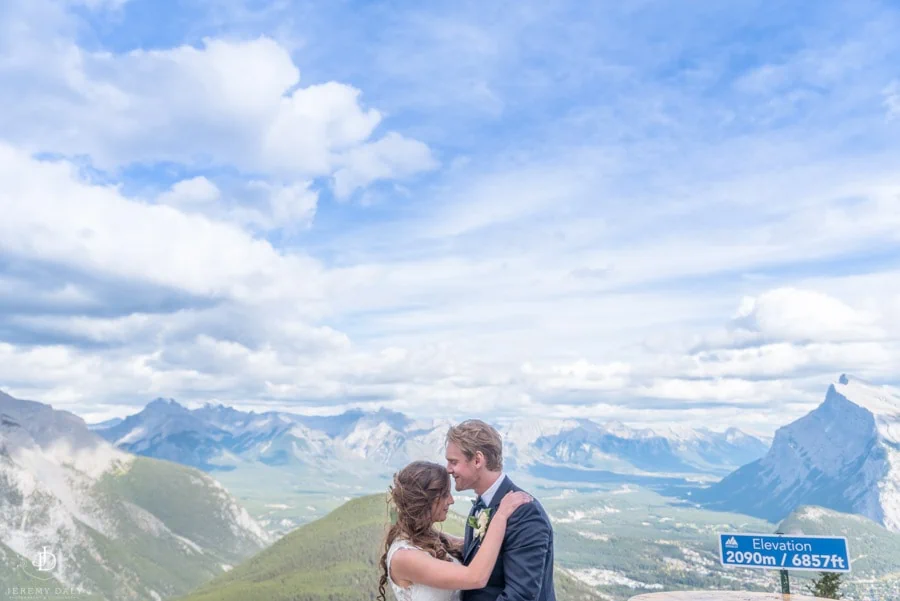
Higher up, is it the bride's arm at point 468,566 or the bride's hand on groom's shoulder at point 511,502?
the bride's hand on groom's shoulder at point 511,502

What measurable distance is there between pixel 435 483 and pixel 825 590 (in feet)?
147

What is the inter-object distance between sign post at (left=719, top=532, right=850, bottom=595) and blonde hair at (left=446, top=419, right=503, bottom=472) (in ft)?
26.4

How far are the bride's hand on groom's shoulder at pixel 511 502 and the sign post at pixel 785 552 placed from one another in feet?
26.2

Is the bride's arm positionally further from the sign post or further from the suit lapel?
the sign post

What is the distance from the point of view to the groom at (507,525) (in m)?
7.70

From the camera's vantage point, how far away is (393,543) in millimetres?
8211

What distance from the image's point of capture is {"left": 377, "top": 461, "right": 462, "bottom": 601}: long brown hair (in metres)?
7.86

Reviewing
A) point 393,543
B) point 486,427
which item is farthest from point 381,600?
point 486,427

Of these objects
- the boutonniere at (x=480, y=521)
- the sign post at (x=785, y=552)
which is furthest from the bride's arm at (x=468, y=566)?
the sign post at (x=785, y=552)

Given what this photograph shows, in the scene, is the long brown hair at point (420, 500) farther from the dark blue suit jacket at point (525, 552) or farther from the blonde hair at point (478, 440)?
the dark blue suit jacket at point (525, 552)

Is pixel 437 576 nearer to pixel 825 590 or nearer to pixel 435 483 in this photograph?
pixel 435 483

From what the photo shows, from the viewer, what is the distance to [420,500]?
788 cm

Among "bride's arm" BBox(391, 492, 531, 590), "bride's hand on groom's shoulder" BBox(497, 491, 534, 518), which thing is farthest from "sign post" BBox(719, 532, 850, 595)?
"bride's arm" BBox(391, 492, 531, 590)

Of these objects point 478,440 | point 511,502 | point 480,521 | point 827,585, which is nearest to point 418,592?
point 480,521
